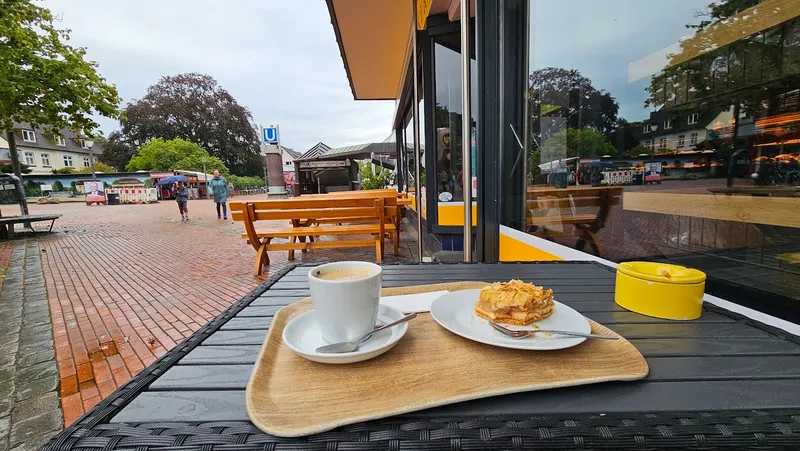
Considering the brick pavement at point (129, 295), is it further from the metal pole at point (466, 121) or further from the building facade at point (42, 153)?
the building facade at point (42, 153)

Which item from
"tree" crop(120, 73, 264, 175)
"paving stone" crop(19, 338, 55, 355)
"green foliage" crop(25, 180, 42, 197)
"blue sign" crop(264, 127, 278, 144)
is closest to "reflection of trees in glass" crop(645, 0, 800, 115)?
"paving stone" crop(19, 338, 55, 355)

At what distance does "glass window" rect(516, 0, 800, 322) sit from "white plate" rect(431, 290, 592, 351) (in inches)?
31.8

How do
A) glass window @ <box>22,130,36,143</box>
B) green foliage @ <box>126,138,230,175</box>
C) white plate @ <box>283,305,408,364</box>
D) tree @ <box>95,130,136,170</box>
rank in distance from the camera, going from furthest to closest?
1. tree @ <box>95,130,136,170</box>
2. glass window @ <box>22,130,36,143</box>
3. green foliage @ <box>126,138,230,175</box>
4. white plate @ <box>283,305,408,364</box>

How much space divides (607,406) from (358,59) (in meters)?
6.32

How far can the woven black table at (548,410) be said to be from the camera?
425 millimetres

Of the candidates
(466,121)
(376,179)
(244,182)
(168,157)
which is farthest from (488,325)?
(244,182)

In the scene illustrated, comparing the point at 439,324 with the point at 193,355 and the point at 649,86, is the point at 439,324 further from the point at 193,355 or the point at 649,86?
the point at 649,86

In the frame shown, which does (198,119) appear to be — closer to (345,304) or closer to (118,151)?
(118,151)

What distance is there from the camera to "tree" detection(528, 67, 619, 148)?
6.18 feet

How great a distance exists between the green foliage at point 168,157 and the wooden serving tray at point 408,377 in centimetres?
3815

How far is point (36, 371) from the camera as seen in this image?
6.66ft

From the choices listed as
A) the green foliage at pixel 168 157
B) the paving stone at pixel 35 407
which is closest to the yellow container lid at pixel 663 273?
the paving stone at pixel 35 407

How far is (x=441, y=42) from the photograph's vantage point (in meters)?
4.20

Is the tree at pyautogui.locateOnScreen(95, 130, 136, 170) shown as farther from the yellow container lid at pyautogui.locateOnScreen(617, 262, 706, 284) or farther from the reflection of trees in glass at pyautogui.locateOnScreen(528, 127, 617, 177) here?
the yellow container lid at pyautogui.locateOnScreen(617, 262, 706, 284)
